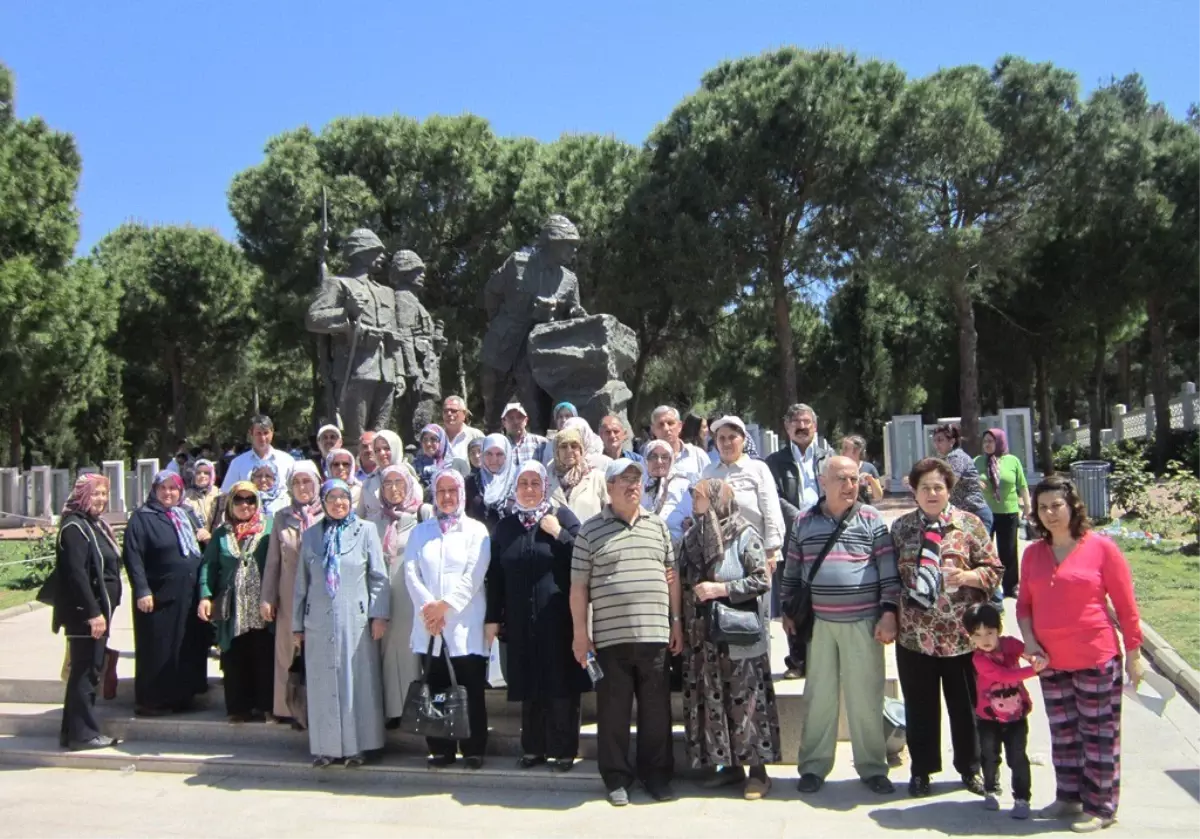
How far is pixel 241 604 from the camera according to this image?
5.95 meters

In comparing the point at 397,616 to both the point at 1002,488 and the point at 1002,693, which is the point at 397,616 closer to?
the point at 1002,693

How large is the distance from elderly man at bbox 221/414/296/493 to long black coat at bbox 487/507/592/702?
97.7 inches

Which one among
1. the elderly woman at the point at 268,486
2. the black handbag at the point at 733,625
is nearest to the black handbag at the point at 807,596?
the black handbag at the point at 733,625

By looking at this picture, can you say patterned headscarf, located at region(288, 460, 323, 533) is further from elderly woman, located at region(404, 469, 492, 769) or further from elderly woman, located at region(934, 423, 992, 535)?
elderly woman, located at region(934, 423, 992, 535)

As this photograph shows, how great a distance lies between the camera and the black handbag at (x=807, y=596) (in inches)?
196

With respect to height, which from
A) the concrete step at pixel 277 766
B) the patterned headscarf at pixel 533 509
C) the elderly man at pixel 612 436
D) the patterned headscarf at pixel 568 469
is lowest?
the concrete step at pixel 277 766

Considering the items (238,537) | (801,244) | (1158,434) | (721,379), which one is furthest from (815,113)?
(238,537)

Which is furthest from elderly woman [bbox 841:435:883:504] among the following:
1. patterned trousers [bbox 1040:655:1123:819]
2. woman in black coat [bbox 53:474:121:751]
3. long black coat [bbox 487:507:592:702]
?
woman in black coat [bbox 53:474:121:751]

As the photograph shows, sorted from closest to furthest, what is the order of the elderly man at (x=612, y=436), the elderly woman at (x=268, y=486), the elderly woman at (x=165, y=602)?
the elderly woman at (x=165, y=602), the elderly man at (x=612, y=436), the elderly woman at (x=268, y=486)

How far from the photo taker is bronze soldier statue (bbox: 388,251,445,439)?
11.7 m

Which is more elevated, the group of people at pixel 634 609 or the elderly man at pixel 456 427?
the elderly man at pixel 456 427

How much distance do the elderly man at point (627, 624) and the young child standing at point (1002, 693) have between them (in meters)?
1.37

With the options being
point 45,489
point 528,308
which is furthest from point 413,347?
point 45,489

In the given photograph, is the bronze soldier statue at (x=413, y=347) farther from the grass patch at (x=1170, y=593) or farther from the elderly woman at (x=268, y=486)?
the grass patch at (x=1170, y=593)
